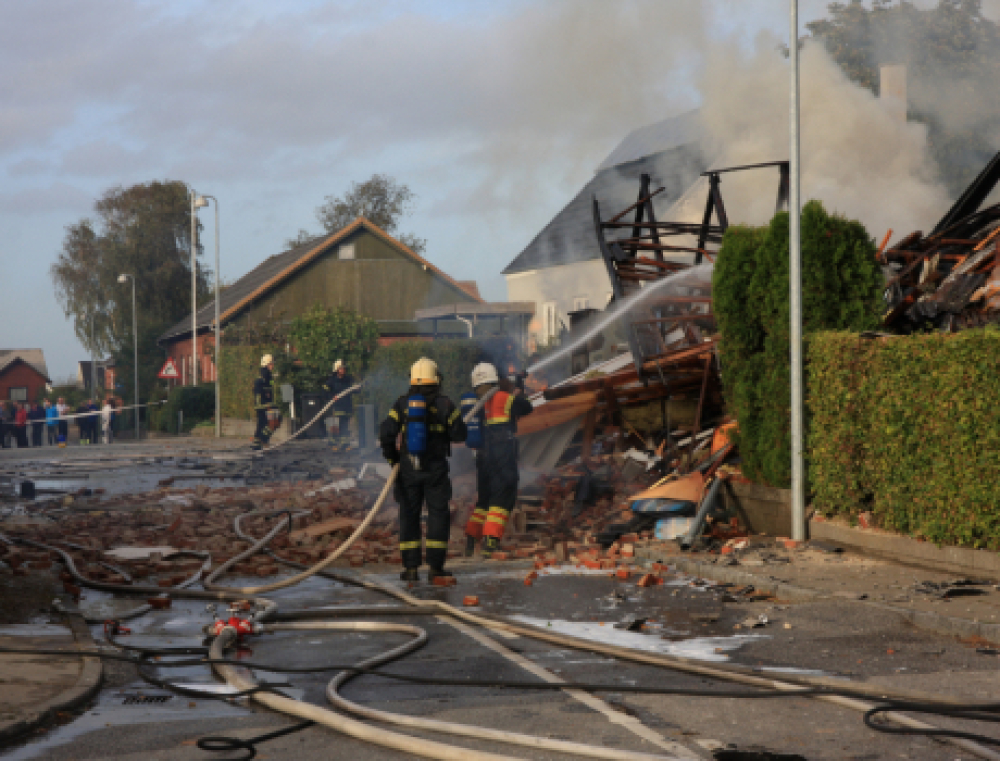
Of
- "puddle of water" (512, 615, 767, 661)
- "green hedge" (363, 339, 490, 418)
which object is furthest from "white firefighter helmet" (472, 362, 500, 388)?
"green hedge" (363, 339, 490, 418)

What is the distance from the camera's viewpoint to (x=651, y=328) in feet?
52.6

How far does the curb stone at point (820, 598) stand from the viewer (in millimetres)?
7312

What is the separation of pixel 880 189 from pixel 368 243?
3034 cm

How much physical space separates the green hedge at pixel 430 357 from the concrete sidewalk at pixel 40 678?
17054mm

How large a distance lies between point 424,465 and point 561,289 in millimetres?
33622

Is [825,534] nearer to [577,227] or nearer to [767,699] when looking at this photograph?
[767,699]

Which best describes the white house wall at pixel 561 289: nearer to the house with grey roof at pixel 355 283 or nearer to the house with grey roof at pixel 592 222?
the house with grey roof at pixel 592 222

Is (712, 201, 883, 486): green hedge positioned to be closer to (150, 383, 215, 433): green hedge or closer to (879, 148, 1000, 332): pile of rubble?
(879, 148, 1000, 332): pile of rubble

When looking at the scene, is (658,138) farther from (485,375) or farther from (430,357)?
(485,375)

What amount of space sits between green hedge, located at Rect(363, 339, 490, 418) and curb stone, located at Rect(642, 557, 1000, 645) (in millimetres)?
14698

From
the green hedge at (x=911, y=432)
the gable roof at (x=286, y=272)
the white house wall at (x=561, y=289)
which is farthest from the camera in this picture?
the gable roof at (x=286, y=272)

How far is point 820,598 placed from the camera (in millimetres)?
8680

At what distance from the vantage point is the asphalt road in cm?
506

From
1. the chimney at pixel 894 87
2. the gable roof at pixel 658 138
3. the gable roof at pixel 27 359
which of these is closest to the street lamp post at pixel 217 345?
the gable roof at pixel 658 138
